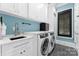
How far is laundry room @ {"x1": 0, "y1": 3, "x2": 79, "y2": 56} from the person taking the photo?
982mm

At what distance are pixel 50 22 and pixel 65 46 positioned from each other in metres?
0.94

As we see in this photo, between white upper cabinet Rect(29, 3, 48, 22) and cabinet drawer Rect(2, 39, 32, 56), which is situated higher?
white upper cabinet Rect(29, 3, 48, 22)

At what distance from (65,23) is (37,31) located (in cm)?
77

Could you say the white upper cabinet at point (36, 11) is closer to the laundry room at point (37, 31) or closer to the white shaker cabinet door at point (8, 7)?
the laundry room at point (37, 31)

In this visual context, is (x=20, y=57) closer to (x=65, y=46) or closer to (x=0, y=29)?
(x=0, y=29)

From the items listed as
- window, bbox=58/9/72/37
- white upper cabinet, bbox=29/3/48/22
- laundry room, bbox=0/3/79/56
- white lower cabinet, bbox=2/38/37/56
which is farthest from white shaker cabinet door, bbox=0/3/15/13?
window, bbox=58/9/72/37

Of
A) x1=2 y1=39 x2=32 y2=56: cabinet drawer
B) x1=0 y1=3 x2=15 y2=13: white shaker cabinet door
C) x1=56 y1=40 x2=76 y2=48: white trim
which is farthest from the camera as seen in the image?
x1=56 y1=40 x2=76 y2=48: white trim

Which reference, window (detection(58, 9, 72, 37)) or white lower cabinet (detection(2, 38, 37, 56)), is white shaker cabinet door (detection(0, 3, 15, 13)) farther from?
window (detection(58, 9, 72, 37))

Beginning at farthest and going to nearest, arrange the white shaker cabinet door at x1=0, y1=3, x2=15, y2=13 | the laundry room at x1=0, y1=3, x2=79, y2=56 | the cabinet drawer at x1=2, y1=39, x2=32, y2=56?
the white shaker cabinet door at x1=0, y1=3, x2=15, y2=13, the laundry room at x1=0, y1=3, x2=79, y2=56, the cabinet drawer at x1=2, y1=39, x2=32, y2=56

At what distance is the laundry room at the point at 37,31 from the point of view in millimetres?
982

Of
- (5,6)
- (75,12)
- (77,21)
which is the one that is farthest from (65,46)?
(5,6)

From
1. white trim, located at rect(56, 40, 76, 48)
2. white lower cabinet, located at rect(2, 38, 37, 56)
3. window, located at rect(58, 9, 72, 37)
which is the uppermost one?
window, located at rect(58, 9, 72, 37)

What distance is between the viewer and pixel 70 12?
2314mm

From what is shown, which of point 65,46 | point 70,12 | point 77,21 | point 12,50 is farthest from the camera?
point 65,46
